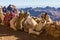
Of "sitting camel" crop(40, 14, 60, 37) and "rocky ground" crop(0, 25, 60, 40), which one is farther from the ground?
"sitting camel" crop(40, 14, 60, 37)

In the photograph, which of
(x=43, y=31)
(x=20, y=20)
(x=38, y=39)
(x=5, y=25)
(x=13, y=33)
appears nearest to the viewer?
(x=38, y=39)

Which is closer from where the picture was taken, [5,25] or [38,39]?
[38,39]

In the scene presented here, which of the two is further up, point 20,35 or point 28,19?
point 28,19

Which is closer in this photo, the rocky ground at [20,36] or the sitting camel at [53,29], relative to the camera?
the sitting camel at [53,29]

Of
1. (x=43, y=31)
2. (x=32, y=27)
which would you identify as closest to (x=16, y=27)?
(x=32, y=27)

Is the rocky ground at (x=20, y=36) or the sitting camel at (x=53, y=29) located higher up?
the sitting camel at (x=53, y=29)

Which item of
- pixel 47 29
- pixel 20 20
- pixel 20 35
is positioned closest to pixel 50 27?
pixel 47 29

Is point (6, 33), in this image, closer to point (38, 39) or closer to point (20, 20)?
point (20, 20)

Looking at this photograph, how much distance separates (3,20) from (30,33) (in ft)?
9.34

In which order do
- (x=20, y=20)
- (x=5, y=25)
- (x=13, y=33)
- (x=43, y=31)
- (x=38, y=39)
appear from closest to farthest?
(x=38, y=39) → (x=43, y=31) → (x=13, y=33) → (x=20, y=20) → (x=5, y=25)

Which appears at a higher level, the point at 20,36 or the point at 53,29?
the point at 53,29

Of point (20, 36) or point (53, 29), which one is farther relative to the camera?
point (20, 36)

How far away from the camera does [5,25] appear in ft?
37.4

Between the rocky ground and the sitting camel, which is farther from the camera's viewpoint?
the rocky ground
